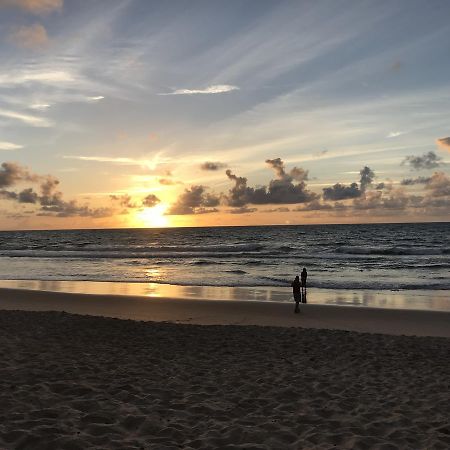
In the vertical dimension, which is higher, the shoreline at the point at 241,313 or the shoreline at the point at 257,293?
the shoreline at the point at 241,313

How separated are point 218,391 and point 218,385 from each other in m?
0.38

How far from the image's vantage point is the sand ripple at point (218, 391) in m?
5.93

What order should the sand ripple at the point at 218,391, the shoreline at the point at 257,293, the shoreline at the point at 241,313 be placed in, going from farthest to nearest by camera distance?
the shoreline at the point at 257,293
the shoreline at the point at 241,313
the sand ripple at the point at 218,391

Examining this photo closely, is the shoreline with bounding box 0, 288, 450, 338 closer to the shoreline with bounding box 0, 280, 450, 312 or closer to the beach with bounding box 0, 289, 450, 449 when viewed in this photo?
the beach with bounding box 0, 289, 450, 449

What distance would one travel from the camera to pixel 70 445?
5449 mm

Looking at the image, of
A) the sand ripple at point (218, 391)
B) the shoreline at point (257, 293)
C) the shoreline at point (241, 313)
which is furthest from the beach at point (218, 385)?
the shoreline at point (257, 293)

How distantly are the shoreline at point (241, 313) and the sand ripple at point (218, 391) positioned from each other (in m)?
2.89

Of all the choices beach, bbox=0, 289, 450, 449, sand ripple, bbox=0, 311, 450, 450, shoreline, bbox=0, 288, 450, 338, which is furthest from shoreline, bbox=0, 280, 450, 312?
sand ripple, bbox=0, 311, 450, 450

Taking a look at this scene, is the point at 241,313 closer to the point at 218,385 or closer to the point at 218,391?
the point at 218,385

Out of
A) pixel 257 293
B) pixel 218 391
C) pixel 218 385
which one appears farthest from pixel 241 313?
pixel 218 391

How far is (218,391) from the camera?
25.8 feet

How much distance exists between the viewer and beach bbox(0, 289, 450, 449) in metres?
5.97

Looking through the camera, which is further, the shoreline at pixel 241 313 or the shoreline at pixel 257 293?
the shoreline at pixel 257 293

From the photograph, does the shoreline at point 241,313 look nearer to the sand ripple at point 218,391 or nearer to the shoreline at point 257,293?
the shoreline at point 257,293
